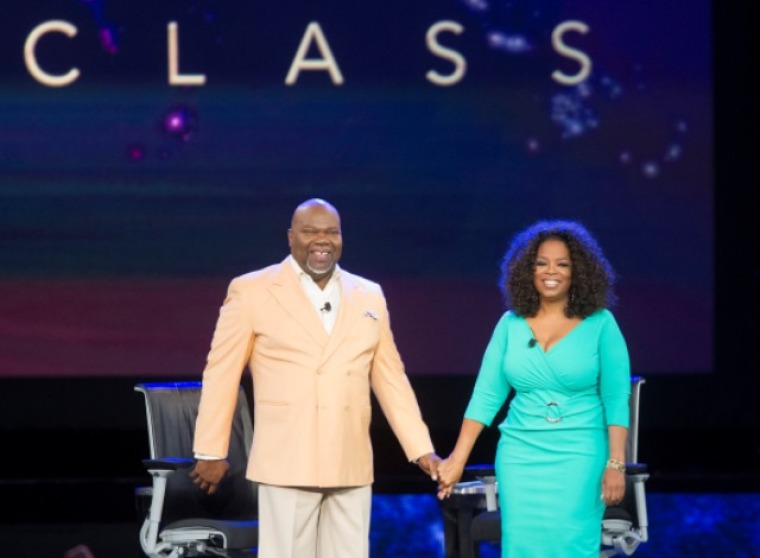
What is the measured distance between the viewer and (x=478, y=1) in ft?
23.3

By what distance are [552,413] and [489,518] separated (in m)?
0.90

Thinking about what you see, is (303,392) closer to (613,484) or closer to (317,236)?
(317,236)

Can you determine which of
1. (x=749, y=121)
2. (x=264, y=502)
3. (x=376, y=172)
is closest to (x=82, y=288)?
(x=376, y=172)

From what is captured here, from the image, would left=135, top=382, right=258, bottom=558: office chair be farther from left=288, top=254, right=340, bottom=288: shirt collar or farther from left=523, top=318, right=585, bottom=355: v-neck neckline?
left=523, top=318, right=585, bottom=355: v-neck neckline

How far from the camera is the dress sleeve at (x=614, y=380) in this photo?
4266mm

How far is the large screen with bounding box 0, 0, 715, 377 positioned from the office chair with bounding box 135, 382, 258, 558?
1901 mm

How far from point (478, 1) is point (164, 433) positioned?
9.76 ft

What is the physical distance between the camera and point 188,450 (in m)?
5.27

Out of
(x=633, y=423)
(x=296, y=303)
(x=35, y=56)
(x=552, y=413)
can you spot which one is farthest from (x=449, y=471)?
(x=35, y=56)

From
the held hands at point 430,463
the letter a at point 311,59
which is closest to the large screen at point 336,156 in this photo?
the letter a at point 311,59

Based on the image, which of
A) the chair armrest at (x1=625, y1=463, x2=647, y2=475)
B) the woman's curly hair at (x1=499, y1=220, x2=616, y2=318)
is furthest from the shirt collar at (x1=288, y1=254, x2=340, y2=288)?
the chair armrest at (x1=625, y1=463, x2=647, y2=475)

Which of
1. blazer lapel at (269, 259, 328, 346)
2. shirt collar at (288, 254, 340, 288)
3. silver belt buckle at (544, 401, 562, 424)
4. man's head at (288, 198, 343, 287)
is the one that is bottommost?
silver belt buckle at (544, 401, 562, 424)

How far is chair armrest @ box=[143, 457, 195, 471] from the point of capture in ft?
15.8

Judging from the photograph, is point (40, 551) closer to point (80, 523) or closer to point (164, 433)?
point (80, 523)
